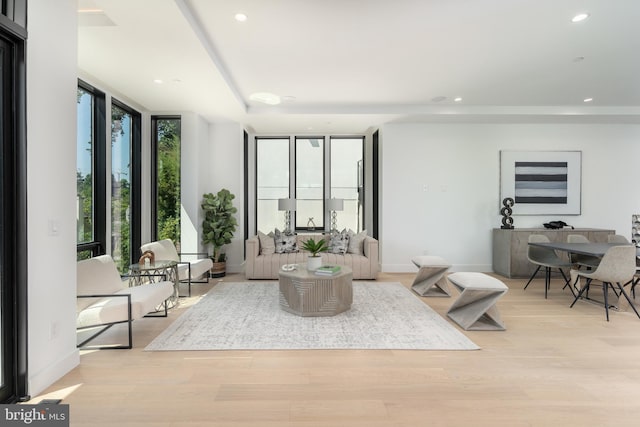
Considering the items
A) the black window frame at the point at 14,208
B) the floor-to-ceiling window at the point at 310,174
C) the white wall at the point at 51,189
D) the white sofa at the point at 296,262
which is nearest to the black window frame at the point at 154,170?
the white sofa at the point at 296,262

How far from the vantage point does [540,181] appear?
6.35 meters

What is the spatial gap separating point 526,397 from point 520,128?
218 inches

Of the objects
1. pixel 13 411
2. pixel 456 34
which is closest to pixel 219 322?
pixel 13 411

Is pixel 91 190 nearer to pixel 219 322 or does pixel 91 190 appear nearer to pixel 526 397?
pixel 219 322

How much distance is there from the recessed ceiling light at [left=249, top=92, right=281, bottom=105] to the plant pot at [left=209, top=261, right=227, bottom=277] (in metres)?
2.91

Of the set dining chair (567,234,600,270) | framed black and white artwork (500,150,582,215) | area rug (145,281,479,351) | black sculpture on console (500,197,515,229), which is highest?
framed black and white artwork (500,150,582,215)

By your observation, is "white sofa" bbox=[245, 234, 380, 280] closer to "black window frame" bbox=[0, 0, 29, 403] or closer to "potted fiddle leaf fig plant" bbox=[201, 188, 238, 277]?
"potted fiddle leaf fig plant" bbox=[201, 188, 238, 277]

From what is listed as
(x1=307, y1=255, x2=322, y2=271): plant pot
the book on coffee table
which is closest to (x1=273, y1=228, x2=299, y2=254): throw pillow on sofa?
(x1=307, y1=255, x2=322, y2=271): plant pot

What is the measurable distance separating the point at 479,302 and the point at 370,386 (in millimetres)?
1904

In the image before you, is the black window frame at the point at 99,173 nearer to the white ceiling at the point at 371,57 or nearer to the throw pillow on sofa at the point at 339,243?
the white ceiling at the point at 371,57

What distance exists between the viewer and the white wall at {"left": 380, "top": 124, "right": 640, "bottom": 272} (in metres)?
6.34

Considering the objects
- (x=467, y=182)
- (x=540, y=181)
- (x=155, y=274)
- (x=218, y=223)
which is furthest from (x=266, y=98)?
(x=540, y=181)

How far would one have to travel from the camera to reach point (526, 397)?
2.24 meters

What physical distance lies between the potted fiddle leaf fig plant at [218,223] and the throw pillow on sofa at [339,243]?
1762 mm
